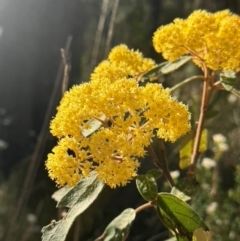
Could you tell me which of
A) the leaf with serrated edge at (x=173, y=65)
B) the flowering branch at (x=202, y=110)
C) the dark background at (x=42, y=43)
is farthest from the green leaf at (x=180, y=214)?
the dark background at (x=42, y=43)

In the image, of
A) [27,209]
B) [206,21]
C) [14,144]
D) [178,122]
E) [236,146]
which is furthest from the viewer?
[14,144]

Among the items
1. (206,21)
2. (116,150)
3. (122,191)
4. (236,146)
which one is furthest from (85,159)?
(122,191)

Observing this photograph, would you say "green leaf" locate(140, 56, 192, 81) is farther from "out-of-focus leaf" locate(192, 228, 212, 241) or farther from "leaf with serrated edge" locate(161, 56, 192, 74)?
"out-of-focus leaf" locate(192, 228, 212, 241)

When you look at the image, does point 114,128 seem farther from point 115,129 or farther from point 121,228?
point 121,228

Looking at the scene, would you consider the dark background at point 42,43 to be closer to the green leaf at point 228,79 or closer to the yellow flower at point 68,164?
the green leaf at point 228,79

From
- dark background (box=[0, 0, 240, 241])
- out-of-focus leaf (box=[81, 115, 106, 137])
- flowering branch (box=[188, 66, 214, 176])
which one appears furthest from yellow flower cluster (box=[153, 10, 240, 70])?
dark background (box=[0, 0, 240, 241])

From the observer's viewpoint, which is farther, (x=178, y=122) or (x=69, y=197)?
(x=69, y=197)

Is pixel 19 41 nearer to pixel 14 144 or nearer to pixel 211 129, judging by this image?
pixel 14 144
